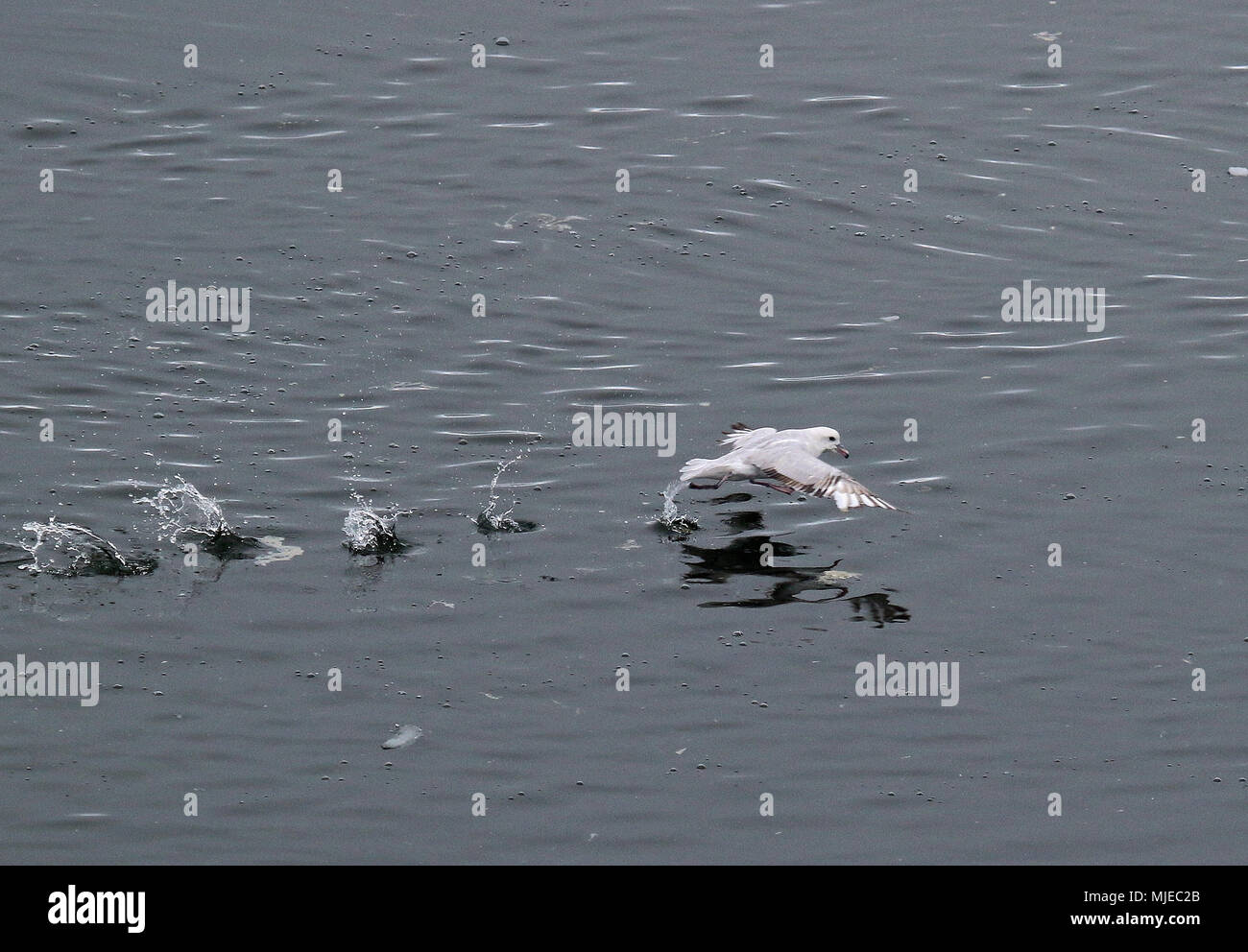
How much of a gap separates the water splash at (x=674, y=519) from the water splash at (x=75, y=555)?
5.44 m

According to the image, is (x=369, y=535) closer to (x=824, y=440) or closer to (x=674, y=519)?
(x=674, y=519)

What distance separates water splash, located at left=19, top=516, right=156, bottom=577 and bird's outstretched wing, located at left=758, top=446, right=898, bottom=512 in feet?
21.8

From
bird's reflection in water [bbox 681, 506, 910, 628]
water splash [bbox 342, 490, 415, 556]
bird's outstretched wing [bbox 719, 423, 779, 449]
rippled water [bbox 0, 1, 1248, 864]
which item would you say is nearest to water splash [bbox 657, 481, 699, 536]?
rippled water [bbox 0, 1, 1248, 864]

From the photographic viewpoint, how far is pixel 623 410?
2323 centimetres

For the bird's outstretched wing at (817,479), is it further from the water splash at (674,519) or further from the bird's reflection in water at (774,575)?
the water splash at (674,519)

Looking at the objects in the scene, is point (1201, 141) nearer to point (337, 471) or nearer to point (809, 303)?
point (809, 303)

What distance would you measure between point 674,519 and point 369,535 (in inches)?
130

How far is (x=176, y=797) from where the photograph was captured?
53.7 feet

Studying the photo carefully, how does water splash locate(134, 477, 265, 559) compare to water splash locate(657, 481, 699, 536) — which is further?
water splash locate(657, 481, 699, 536)

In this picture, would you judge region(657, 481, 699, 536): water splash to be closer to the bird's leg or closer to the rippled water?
the rippled water

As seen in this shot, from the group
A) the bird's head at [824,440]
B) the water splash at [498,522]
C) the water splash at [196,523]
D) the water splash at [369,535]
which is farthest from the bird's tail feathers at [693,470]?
the water splash at [196,523]

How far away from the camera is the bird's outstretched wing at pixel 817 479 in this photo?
788 inches

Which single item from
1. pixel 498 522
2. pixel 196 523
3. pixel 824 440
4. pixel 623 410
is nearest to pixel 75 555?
pixel 196 523

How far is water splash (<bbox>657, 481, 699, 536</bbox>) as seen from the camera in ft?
68.2
